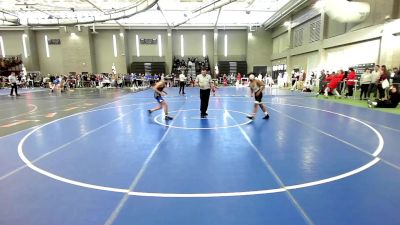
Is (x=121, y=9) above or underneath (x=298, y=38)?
above

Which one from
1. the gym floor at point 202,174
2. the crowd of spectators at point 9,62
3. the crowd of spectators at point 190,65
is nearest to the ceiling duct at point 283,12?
the crowd of spectators at point 190,65

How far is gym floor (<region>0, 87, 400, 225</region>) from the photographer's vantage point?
3.34 meters

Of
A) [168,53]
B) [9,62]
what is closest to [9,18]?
[9,62]

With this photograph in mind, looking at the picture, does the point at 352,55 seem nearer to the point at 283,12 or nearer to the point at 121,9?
the point at 283,12

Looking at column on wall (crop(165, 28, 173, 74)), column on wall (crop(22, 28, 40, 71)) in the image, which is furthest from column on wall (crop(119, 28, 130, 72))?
column on wall (crop(22, 28, 40, 71))

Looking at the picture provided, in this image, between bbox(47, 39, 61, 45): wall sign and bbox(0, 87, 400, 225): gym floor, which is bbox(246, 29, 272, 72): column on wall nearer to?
→ bbox(47, 39, 61, 45): wall sign

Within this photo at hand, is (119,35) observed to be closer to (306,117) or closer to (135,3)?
(135,3)

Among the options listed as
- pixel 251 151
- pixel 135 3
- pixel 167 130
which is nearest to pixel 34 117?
pixel 167 130

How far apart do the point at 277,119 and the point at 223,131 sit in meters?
2.87

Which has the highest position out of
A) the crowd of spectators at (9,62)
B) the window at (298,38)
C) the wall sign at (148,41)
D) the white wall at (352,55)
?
the wall sign at (148,41)

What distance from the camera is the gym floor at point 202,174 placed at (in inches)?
132

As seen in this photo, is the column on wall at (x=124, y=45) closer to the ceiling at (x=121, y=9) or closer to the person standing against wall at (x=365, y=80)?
the ceiling at (x=121, y=9)

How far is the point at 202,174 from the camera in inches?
181

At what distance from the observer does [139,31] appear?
3738 centimetres
